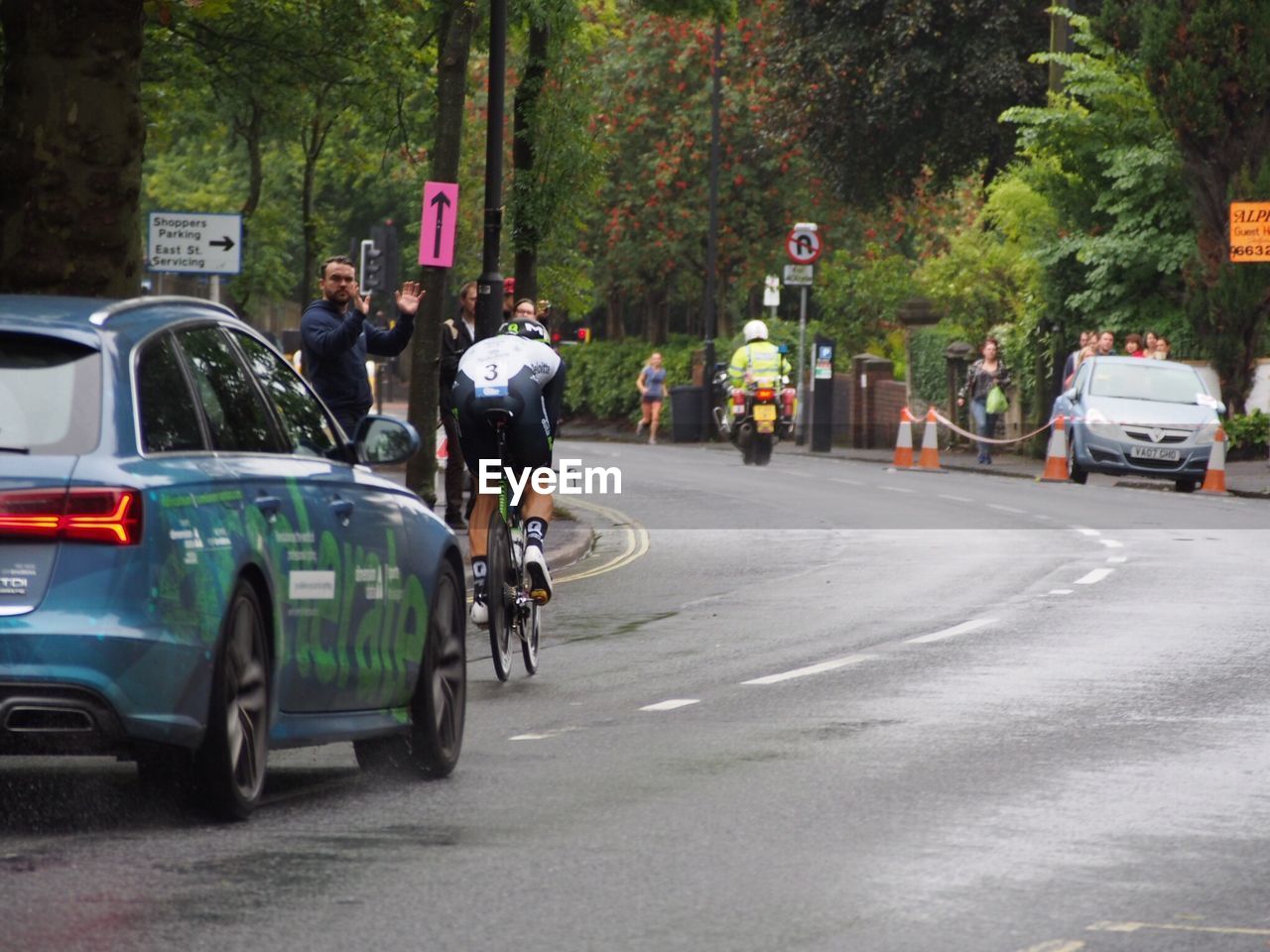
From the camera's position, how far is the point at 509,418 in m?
12.3

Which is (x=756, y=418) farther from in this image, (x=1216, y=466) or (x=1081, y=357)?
(x=1216, y=466)

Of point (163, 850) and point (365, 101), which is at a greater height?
point (365, 101)

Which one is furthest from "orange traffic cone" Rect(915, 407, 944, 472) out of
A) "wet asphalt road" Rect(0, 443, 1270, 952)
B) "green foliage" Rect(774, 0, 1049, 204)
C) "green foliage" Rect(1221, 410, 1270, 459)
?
"wet asphalt road" Rect(0, 443, 1270, 952)

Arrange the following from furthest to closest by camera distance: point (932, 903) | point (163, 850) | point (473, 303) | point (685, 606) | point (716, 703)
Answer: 1. point (473, 303)
2. point (685, 606)
3. point (716, 703)
4. point (163, 850)
5. point (932, 903)

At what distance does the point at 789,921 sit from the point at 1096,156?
3613cm

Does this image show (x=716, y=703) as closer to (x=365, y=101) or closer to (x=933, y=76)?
(x=365, y=101)

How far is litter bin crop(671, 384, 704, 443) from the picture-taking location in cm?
5556

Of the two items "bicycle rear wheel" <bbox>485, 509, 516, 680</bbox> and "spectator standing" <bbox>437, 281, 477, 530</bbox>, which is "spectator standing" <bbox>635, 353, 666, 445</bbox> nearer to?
"spectator standing" <bbox>437, 281, 477, 530</bbox>

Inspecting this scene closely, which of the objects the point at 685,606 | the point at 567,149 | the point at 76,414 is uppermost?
the point at 567,149

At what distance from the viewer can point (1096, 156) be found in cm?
4134

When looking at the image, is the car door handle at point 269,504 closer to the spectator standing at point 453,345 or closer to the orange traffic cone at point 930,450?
the spectator standing at point 453,345

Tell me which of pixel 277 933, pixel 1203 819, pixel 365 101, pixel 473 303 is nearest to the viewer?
pixel 277 933

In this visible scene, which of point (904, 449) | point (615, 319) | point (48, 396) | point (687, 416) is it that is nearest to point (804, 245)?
point (904, 449)

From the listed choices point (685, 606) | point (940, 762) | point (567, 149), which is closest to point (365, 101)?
point (567, 149)
